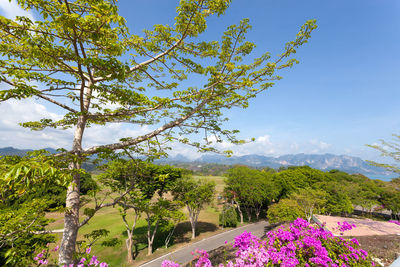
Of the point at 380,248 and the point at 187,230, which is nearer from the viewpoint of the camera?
the point at 380,248

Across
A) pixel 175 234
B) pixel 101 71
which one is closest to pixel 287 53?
pixel 101 71

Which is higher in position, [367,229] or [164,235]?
[367,229]

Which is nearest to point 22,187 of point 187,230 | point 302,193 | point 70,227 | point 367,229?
point 70,227

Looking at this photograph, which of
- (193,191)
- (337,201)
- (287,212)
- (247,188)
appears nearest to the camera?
(287,212)

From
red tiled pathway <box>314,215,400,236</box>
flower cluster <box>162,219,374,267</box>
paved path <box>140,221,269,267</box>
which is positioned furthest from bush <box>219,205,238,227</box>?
flower cluster <box>162,219,374,267</box>

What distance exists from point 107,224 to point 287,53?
96.6ft

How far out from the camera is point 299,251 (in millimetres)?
4285

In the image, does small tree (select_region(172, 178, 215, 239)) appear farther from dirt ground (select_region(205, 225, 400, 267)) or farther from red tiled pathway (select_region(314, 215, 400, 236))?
red tiled pathway (select_region(314, 215, 400, 236))

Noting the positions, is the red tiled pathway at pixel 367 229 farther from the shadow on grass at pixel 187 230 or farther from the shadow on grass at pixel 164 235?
the shadow on grass at pixel 187 230

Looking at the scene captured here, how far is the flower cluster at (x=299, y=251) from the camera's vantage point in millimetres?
3791

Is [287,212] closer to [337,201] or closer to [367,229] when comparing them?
[367,229]

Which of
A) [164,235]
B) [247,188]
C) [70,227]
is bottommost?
[164,235]

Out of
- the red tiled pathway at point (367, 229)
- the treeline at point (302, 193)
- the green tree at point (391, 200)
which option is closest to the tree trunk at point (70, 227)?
the red tiled pathway at point (367, 229)

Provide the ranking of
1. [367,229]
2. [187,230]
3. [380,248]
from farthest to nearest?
[187,230] < [367,229] < [380,248]
